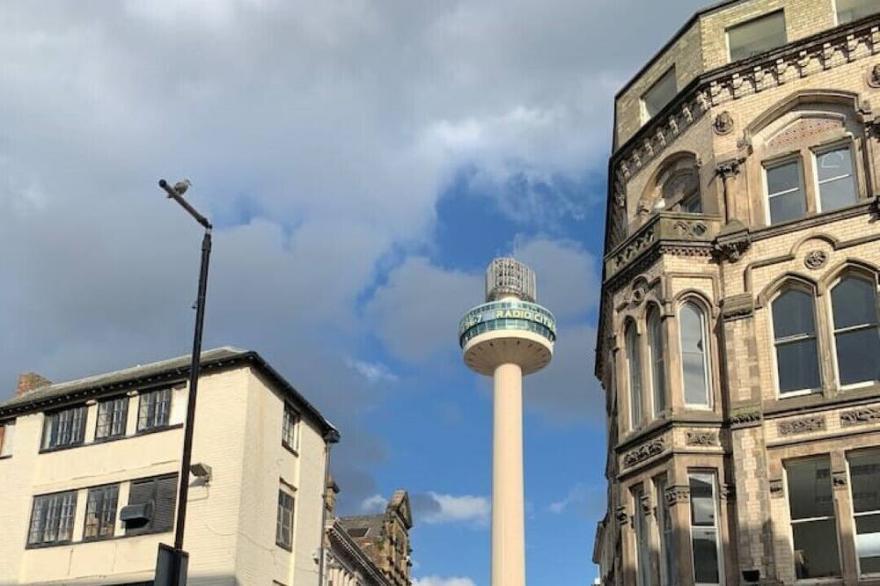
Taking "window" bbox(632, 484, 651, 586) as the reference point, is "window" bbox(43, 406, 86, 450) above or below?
above

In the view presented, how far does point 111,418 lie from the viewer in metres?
41.7

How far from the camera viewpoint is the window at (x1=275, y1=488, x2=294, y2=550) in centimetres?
4100

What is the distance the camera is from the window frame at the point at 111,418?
41.2 m

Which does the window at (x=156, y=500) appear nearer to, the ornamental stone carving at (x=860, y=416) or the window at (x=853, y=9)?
the ornamental stone carving at (x=860, y=416)

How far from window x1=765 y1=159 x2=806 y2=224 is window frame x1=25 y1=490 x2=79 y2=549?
91.3ft

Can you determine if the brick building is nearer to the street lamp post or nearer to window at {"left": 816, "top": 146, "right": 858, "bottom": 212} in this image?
window at {"left": 816, "top": 146, "right": 858, "bottom": 212}

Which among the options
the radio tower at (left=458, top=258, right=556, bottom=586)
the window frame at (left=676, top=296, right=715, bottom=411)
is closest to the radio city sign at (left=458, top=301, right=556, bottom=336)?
the radio tower at (left=458, top=258, right=556, bottom=586)

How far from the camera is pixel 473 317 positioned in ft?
199

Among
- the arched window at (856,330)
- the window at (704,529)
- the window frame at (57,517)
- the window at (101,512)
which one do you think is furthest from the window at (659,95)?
the window frame at (57,517)

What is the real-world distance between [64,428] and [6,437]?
3251 mm

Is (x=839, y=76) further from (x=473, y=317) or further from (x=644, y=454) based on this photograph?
(x=473, y=317)

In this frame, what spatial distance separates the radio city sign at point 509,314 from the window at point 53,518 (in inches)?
1019

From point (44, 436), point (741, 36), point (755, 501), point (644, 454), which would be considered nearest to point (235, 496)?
point (44, 436)

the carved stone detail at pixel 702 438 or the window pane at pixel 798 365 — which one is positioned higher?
the window pane at pixel 798 365
